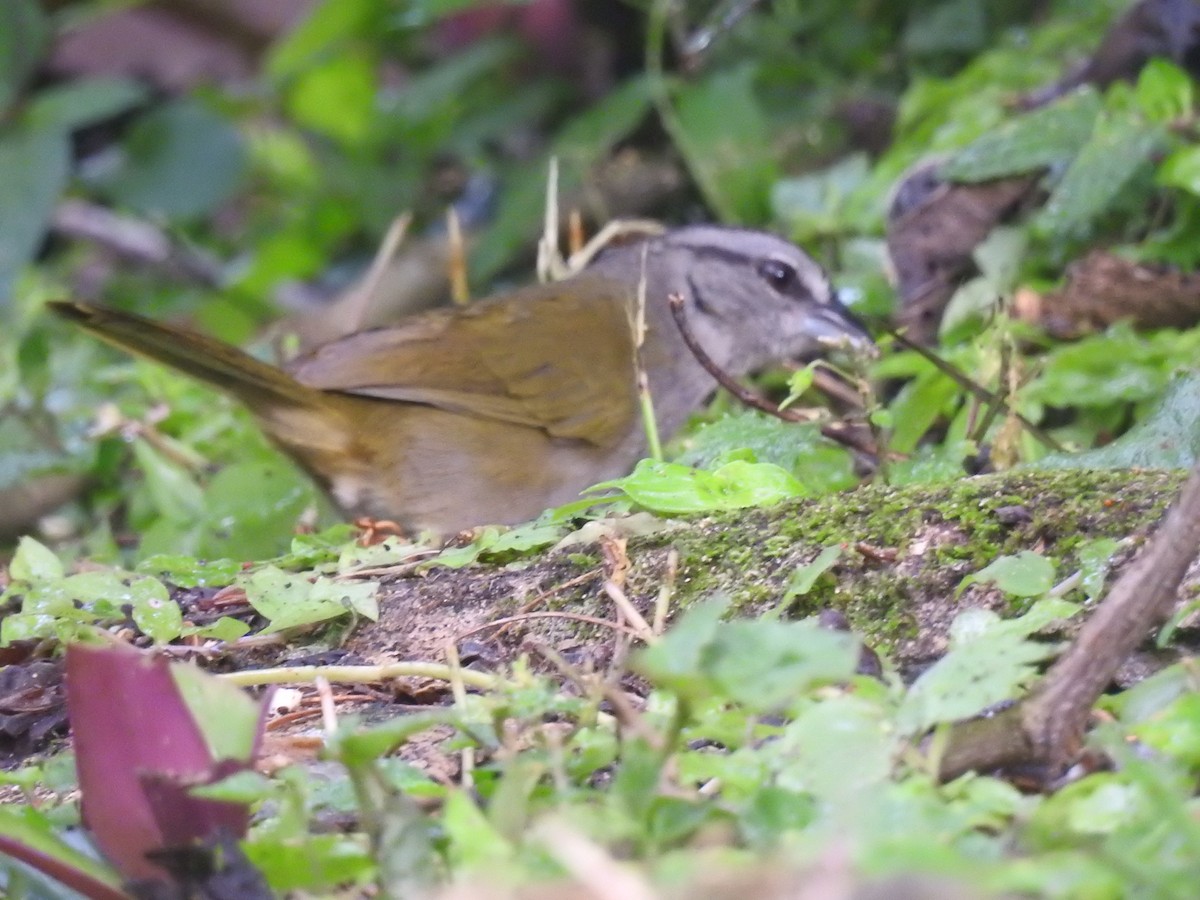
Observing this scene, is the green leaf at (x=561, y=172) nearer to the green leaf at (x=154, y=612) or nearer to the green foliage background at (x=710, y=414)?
the green foliage background at (x=710, y=414)

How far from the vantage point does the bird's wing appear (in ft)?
13.1

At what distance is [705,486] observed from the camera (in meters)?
2.86

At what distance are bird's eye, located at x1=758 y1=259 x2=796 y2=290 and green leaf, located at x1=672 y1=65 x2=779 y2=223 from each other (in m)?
0.97

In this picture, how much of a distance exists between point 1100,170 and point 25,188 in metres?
3.68

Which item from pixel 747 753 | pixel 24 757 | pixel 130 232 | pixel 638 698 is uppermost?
pixel 747 753

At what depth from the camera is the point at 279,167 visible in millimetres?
8070

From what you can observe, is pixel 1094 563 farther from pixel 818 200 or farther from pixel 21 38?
pixel 21 38

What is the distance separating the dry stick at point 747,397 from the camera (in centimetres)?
317

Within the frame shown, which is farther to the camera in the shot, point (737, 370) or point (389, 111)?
point (389, 111)

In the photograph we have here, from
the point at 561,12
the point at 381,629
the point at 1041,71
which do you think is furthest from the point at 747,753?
the point at 561,12

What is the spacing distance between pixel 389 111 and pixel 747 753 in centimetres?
558

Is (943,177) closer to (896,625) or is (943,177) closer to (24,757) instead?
(896,625)

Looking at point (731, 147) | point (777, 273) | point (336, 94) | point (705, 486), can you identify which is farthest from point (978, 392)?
point (336, 94)

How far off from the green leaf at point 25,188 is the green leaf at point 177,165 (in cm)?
74
